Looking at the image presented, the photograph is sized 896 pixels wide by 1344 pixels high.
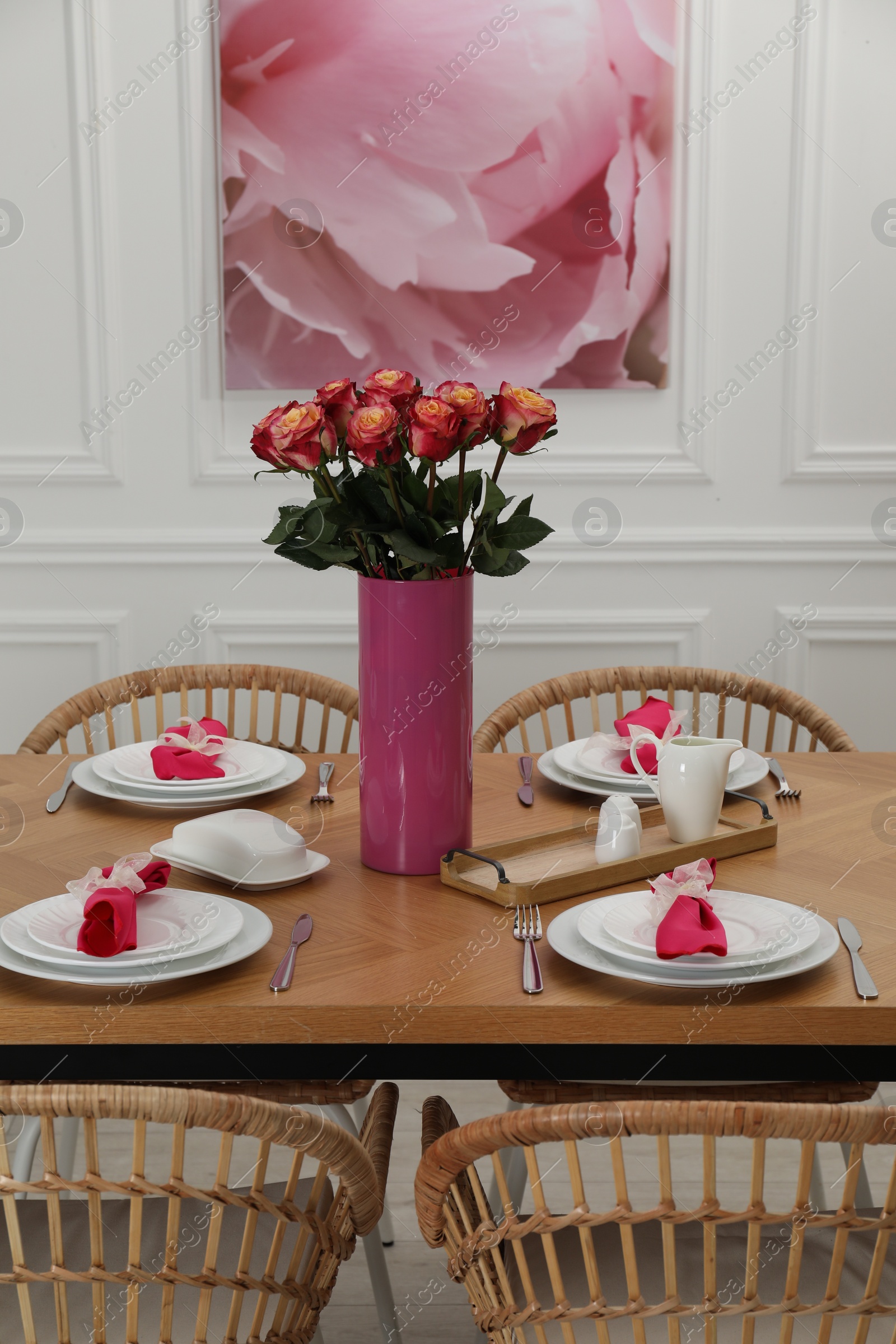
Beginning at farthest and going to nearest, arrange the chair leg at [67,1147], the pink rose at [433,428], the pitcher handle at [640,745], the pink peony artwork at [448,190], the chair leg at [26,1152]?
1. the pink peony artwork at [448,190]
2. the chair leg at [67,1147]
3. the chair leg at [26,1152]
4. the pitcher handle at [640,745]
5. the pink rose at [433,428]

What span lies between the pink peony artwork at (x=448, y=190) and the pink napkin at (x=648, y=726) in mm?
1217

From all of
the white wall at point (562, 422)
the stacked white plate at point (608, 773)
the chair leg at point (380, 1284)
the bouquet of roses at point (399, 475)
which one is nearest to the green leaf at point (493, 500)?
the bouquet of roses at point (399, 475)

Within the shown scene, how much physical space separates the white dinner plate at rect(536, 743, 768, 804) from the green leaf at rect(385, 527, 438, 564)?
0.49 metres

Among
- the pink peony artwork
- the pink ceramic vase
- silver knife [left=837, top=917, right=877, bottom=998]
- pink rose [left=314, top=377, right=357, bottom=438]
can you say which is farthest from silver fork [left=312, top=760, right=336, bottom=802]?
the pink peony artwork

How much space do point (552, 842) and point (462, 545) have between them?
1.25ft

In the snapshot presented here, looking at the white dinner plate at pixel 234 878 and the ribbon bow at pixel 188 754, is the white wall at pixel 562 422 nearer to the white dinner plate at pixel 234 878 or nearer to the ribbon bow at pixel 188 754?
the ribbon bow at pixel 188 754

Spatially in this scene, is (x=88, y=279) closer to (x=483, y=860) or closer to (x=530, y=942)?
(x=483, y=860)

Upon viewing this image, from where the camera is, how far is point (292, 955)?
1.15 metres

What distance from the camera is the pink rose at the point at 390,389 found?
1.20 meters

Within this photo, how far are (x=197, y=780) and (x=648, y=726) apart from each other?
2.03ft

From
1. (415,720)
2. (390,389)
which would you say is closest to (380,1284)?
(415,720)

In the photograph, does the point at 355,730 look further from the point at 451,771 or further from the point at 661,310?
the point at 451,771

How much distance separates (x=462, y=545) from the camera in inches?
51.1

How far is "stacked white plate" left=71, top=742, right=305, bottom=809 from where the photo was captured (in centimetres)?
160
